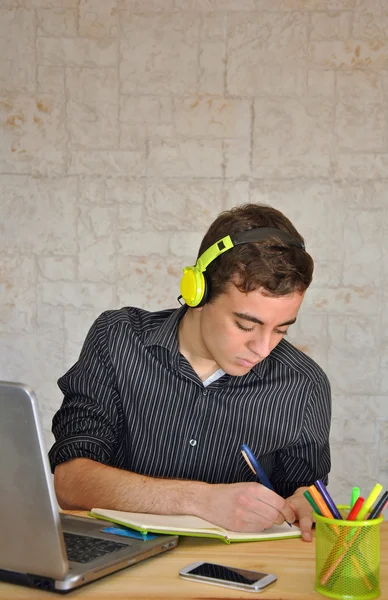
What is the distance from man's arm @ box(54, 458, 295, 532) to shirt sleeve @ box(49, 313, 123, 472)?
14cm

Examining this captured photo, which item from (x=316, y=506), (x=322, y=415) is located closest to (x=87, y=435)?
(x=322, y=415)

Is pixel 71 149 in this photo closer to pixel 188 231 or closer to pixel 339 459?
pixel 188 231

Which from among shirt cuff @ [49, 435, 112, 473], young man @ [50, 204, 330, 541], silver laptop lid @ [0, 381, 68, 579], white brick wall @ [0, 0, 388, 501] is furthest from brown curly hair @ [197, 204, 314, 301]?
white brick wall @ [0, 0, 388, 501]

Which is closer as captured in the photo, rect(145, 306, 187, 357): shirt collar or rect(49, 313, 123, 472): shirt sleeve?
rect(49, 313, 123, 472): shirt sleeve

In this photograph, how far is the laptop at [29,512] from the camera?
1.18 meters

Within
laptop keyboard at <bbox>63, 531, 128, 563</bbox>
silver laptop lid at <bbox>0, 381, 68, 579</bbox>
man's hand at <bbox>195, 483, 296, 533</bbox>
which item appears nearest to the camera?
silver laptop lid at <bbox>0, 381, 68, 579</bbox>

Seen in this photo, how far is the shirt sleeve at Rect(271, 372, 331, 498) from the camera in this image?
2092mm

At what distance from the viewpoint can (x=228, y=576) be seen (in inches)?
54.3

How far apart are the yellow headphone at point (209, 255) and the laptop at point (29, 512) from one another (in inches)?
31.9

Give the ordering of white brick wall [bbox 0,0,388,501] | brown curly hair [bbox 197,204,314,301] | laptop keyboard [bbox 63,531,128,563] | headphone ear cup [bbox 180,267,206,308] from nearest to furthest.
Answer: laptop keyboard [bbox 63,531,128,563] < brown curly hair [bbox 197,204,314,301] < headphone ear cup [bbox 180,267,206,308] < white brick wall [bbox 0,0,388,501]

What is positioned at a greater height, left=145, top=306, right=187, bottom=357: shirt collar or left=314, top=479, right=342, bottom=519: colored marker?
Answer: left=145, top=306, right=187, bottom=357: shirt collar

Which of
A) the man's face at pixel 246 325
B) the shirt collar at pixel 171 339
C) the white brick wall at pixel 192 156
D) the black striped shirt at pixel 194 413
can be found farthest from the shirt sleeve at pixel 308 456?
the white brick wall at pixel 192 156

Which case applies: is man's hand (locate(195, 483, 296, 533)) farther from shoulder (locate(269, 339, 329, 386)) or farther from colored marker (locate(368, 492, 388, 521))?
shoulder (locate(269, 339, 329, 386))

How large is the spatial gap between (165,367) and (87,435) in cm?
28
